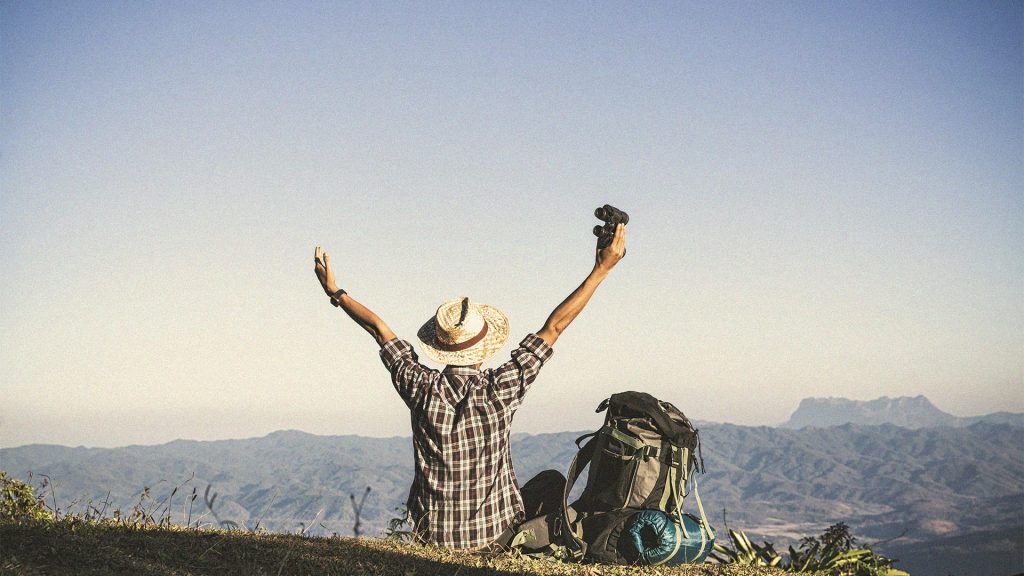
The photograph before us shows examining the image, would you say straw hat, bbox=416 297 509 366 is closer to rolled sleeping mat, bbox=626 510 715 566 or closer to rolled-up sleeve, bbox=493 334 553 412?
rolled-up sleeve, bbox=493 334 553 412

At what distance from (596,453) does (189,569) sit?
3.48m

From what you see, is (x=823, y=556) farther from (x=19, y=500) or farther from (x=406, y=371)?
(x=19, y=500)

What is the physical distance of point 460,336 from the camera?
7156mm

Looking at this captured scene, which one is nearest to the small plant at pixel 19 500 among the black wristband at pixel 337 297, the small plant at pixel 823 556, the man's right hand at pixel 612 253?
the black wristband at pixel 337 297

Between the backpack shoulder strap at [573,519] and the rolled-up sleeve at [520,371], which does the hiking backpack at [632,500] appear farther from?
the rolled-up sleeve at [520,371]

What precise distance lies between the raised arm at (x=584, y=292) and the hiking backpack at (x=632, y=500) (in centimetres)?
83

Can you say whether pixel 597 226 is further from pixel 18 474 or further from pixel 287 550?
pixel 18 474

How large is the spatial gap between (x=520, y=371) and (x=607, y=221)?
4.91 ft

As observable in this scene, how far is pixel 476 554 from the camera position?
6.66m

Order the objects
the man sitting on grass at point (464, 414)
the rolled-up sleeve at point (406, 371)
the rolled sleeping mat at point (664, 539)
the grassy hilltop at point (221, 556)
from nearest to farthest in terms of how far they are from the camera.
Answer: the grassy hilltop at point (221, 556) < the rolled sleeping mat at point (664, 539) < the man sitting on grass at point (464, 414) < the rolled-up sleeve at point (406, 371)

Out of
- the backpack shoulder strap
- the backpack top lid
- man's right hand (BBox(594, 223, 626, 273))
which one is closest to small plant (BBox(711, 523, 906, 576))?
the backpack top lid

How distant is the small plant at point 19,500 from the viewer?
274 inches

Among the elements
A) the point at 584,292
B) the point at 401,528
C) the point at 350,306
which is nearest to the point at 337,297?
the point at 350,306

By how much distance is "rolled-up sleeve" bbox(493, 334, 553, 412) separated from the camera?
6898 millimetres
